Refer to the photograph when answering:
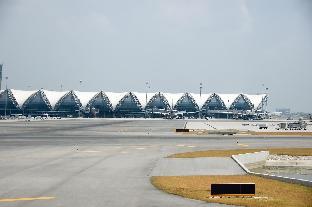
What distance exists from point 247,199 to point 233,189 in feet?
2.55

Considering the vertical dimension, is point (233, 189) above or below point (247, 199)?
above

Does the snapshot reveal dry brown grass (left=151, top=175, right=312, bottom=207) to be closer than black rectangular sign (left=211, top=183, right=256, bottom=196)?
Yes

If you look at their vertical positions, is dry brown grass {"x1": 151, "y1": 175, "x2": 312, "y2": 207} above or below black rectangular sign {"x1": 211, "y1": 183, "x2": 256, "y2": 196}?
below

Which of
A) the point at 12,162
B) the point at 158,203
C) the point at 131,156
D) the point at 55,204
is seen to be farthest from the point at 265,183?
the point at 12,162

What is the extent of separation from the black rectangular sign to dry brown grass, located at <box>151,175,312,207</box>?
338mm

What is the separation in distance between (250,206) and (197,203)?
6.68ft

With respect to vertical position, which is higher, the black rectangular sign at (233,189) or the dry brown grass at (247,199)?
the black rectangular sign at (233,189)

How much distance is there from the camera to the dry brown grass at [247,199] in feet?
54.3

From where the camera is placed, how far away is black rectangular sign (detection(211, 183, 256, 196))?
17578 millimetres

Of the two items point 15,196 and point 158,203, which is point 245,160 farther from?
point 15,196

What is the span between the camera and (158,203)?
645 inches

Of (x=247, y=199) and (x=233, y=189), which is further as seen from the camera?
(x=233, y=189)

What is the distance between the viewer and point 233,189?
17609 millimetres

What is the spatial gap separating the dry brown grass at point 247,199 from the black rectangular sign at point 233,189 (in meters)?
0.34
